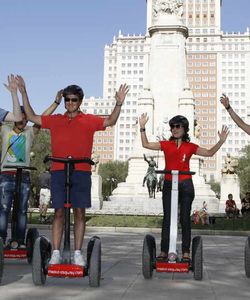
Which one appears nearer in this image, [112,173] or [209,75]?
[112,173]

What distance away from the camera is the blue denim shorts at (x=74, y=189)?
210 inches

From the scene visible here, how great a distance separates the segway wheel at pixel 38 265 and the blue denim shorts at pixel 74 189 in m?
0.49

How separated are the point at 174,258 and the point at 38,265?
1.65 m

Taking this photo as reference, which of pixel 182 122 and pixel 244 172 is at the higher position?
pixel 244 172

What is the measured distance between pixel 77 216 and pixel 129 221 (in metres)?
15.4

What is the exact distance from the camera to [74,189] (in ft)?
17.8

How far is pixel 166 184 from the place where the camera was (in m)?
6.28

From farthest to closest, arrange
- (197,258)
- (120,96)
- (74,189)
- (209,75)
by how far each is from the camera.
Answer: (209,75) → (197,258) → (120,96) → (74,189)

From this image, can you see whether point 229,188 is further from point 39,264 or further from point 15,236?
point 39,264

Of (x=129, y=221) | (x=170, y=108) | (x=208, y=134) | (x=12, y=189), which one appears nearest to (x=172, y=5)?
(x=170, y=108)

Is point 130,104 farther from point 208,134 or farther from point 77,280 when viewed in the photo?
point 77,280

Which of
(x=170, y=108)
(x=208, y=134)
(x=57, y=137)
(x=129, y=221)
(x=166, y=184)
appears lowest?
(x=129, y=221)

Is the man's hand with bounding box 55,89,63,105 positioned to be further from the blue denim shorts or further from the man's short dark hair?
the blue denim shorts

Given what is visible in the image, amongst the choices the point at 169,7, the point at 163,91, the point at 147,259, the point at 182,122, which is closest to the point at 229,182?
the point at 163,91
